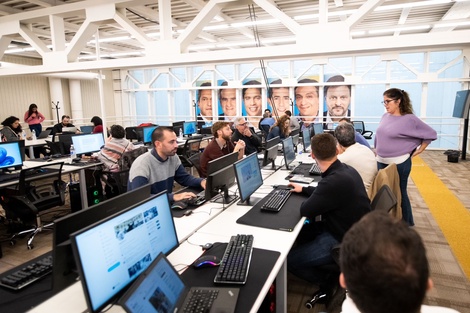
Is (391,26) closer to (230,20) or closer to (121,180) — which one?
(230,20)

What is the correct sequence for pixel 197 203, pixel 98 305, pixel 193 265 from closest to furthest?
pixel 98 305 → pixel 193 265 → pixel 197 203

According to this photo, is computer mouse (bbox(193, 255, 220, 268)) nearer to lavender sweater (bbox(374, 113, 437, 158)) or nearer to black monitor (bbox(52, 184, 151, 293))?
black monitor (bbox(52, 184, 151, 293))

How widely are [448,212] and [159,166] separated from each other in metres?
4.01

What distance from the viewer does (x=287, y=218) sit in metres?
2.43

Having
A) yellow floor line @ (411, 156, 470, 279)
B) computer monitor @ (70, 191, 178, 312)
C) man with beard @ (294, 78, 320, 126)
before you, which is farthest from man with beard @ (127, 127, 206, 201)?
man with beard @ (294, 78, 320, 126)

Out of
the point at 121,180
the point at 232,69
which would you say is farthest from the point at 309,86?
the point at 121,180

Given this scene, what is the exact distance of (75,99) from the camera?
12086 mm

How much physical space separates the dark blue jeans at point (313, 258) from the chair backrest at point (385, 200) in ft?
1.35

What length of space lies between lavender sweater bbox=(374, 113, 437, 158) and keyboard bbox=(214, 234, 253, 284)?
2.26m

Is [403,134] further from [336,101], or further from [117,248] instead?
[336,101]

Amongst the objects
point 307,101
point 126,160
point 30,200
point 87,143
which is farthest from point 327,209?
point 307,101

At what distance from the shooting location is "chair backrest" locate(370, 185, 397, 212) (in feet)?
7.22

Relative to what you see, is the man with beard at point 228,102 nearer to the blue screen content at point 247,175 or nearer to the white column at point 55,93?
the white column at point 55,93

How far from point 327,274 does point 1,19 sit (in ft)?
18.2
